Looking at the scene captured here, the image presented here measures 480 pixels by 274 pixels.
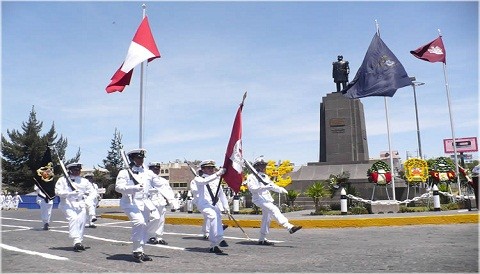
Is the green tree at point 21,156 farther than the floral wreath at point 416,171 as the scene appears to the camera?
Yes

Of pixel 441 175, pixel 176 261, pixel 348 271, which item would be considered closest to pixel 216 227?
pixel 176 261

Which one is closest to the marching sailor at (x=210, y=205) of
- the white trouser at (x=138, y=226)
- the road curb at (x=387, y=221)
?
the white trouser at (x=138, y=226)

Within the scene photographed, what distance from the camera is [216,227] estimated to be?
8.93 m

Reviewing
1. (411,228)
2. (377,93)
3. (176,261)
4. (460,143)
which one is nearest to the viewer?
(176,261)

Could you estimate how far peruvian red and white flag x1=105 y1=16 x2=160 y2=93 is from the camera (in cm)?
1423

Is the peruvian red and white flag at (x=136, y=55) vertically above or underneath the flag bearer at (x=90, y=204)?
above

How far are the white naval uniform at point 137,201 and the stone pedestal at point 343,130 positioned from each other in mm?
18092

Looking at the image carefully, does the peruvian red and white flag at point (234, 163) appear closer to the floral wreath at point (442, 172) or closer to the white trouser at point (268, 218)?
the white trouser at point (268, 218)

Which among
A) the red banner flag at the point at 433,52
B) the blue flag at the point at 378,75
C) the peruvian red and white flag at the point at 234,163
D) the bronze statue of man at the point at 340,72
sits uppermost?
the bronze statue of man at the point at 340,72

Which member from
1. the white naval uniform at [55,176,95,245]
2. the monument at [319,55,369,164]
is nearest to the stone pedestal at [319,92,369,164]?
the monument at [319,55,369,164]

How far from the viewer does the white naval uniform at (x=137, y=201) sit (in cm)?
780

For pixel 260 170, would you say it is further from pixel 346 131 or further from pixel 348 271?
pixel 346 131

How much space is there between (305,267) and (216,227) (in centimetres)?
246

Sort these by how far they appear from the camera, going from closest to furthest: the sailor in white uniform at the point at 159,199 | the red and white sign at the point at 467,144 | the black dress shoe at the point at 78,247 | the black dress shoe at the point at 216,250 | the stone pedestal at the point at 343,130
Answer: the black dress shoe at the point at 216,250, the sailor in white uniform at the point at 159,199, the black dress shoe at the point at 78,247, the stone pedestal at the point at 343,130, the red and white sign at the point at 467,144
